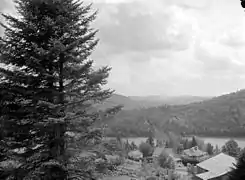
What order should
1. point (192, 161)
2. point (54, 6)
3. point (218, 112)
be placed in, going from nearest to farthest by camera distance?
1. point (54, 6)
2. point (192, 161)
3. point (218, 112)

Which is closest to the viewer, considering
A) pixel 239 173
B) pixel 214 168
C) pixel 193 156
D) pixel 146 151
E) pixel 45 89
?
pixel 239 173

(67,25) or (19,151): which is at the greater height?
(67,25)

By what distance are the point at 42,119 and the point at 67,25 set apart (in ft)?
11.5

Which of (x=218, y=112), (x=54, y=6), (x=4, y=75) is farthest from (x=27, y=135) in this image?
(x=218, y=112)

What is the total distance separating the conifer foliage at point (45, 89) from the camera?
9867 millimetres

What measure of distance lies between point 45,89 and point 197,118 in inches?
6082

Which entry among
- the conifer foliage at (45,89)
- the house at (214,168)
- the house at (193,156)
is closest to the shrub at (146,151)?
the house at (193,156)

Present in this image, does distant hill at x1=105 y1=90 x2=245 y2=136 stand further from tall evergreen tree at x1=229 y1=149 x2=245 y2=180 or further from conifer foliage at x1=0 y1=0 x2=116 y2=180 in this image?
tall evergreen tree at x1=229 y1=149 x2=245 y2=180

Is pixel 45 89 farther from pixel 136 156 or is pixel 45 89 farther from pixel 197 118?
pixel 197 118

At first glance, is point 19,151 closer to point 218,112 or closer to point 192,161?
point 192,161

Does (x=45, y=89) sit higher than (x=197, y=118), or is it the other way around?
(x=45, y=89)

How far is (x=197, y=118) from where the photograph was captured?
517 ft

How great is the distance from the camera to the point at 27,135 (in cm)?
1020

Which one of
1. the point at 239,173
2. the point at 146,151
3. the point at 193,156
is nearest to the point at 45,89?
the point at 239,173
